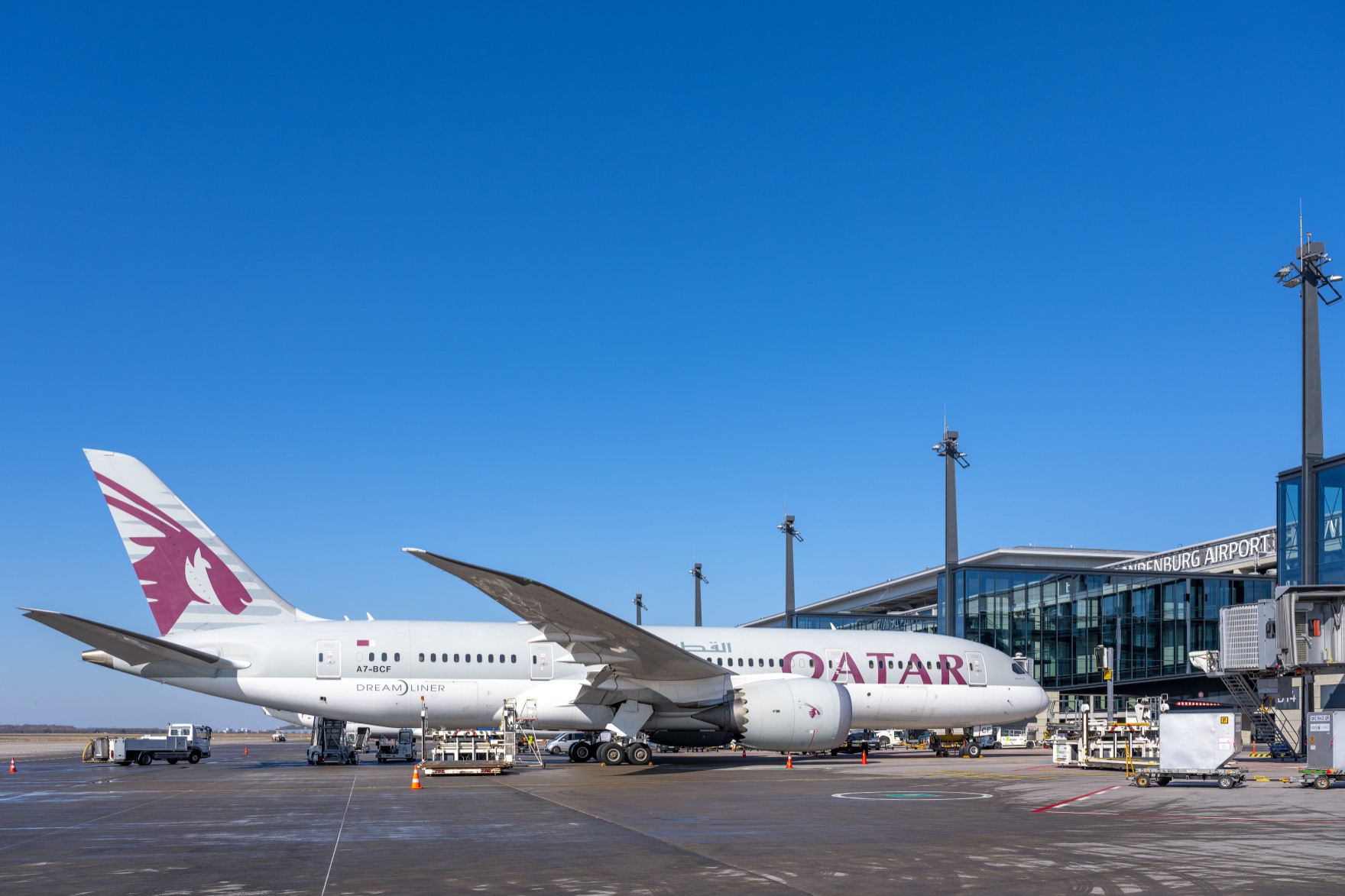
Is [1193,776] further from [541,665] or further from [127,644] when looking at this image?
[127,644]

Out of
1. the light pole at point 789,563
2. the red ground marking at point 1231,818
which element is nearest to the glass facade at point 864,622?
the light pole at point 789,563

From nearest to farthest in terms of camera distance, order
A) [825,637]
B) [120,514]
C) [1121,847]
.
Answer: [1121,847] < [120,514] < [825,637]

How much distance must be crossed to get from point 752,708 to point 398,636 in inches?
346

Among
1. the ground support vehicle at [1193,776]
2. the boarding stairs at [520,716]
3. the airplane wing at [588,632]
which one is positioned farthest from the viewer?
the boarding stairs at [520,716]

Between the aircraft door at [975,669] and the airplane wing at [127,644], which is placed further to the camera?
the aircraft door at [975,669]

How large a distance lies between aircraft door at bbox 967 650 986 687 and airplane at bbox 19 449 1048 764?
3667 mm

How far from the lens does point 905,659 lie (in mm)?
31047

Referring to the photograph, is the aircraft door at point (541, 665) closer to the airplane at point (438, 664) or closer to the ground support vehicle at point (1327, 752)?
the airplane at point (438, 664)

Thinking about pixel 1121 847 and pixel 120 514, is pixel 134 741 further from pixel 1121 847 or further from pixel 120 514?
pixel 1121 847

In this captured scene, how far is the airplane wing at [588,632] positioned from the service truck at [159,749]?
16.2 metres

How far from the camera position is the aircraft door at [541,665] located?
1102 inches

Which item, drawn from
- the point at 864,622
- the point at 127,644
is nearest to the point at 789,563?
the point at 864,622

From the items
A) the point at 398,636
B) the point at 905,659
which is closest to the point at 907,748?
the point at 905,659

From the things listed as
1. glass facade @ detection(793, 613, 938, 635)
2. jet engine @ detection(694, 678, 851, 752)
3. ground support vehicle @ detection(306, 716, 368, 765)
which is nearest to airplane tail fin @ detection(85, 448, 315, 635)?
ground support vehicle @ detection(306, 716, 368, 765)
